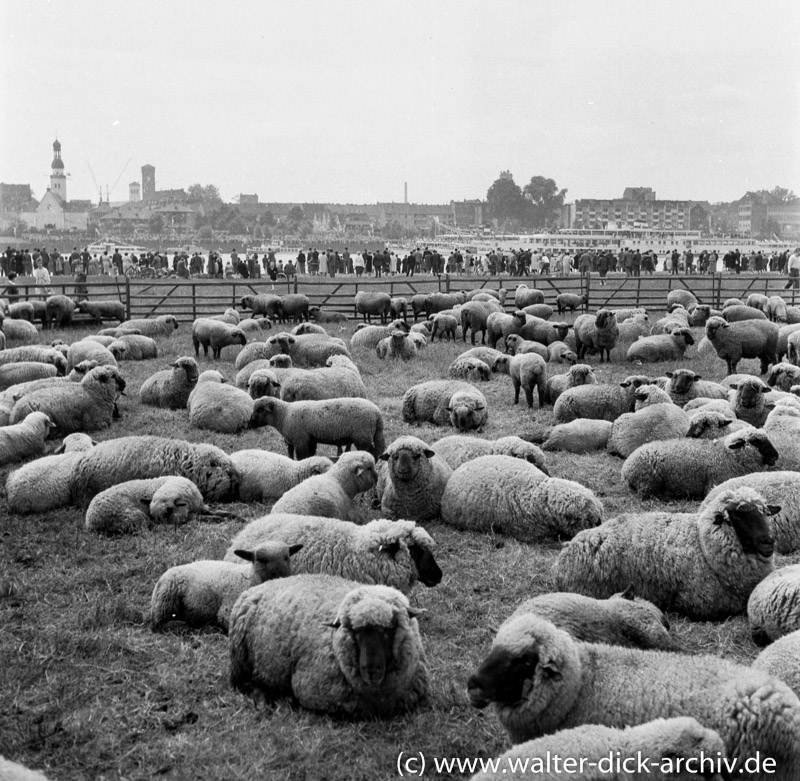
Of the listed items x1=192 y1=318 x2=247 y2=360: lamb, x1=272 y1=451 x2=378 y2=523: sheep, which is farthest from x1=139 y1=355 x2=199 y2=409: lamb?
x1=272 y1=451 x2=378 y2=523: sheep

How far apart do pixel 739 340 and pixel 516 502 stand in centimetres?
890

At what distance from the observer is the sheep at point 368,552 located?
17.4 feet

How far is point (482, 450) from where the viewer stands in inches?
327

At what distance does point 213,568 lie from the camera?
5.41 meters

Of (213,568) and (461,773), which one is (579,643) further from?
(213,568)

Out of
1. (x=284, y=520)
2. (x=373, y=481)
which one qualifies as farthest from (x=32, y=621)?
(x=373, y=481)

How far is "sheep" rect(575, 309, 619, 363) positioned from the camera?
1572cm

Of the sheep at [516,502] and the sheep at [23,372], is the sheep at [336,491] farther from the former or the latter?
the sheep at [23,372]

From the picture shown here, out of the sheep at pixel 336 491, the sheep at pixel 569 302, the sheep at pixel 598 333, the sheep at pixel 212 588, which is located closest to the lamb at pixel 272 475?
the sheep at pixel 336 491

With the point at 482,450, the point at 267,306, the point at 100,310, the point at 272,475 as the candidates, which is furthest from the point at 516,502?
the point at 100,310

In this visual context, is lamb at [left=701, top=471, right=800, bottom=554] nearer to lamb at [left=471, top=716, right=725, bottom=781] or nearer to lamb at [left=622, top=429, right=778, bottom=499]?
lamb at [left=622, top=429, right=778, bottom=499]

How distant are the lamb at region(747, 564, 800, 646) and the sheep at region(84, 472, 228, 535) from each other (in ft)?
13.6

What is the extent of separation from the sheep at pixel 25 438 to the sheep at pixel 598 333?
9606mm

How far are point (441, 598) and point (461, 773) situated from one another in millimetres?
1877
